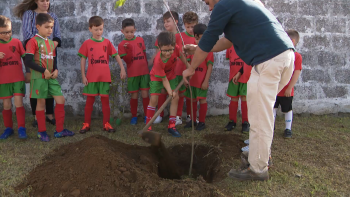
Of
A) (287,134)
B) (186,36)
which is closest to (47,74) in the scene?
(186,36)

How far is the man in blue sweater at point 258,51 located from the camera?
2.61m

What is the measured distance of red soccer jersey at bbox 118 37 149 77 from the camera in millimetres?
4809

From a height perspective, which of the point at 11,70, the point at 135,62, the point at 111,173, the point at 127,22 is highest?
the point at 127,22

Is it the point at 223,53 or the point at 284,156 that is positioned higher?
the point at 223,53

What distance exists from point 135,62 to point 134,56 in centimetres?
10

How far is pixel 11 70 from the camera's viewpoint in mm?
4066

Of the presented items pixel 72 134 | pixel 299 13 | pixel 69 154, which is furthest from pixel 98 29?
pixel 299 13

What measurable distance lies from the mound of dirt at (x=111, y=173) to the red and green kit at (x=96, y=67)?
3.76ft

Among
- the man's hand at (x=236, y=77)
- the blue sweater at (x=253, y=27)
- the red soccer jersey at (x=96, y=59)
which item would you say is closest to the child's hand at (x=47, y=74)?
the red soccer jersey at (x=96, y=59)

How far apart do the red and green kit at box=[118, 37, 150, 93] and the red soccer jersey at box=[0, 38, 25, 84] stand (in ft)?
4.96

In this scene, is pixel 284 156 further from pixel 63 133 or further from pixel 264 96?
pixel 63 133

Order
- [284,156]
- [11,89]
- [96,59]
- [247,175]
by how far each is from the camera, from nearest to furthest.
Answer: [247,175]
[284,156]
[11,89]
[96,59]

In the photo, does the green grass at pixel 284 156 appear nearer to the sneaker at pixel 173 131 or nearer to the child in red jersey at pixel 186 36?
the sneaker at pixel 173 131

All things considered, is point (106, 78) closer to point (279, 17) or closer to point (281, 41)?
point (281, 41)
